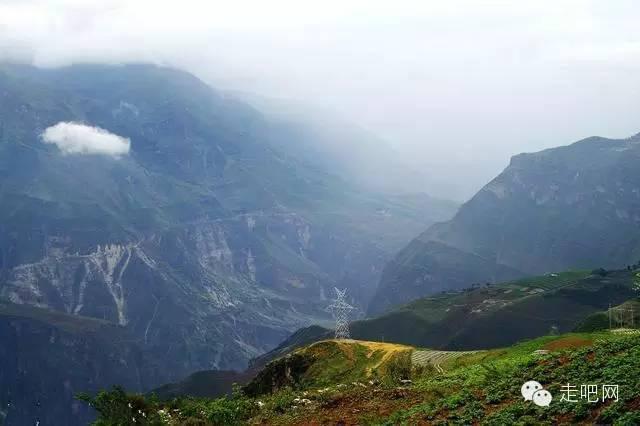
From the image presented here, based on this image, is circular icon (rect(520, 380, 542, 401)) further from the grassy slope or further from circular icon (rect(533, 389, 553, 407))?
the grassy slope

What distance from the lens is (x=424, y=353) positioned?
10125cm

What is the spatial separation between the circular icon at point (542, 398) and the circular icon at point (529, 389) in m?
0.35

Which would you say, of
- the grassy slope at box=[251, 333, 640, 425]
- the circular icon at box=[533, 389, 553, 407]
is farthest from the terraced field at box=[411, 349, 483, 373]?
the circular icon at box=[533, 389, 553, 407]

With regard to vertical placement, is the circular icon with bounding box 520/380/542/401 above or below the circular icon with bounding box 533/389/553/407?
below

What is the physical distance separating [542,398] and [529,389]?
96.2 inches

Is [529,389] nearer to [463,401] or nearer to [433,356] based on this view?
[463,401]

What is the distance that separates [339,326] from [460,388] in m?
75.7

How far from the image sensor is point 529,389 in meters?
38.5

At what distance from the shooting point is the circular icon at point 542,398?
35256 millimetres

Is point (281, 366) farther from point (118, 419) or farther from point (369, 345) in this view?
point (118, 419)

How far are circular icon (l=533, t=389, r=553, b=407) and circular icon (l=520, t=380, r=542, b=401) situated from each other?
346 mm

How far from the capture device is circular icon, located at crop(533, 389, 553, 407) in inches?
1388

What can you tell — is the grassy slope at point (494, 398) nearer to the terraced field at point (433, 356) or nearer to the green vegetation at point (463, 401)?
the green vegetation at point (463, 401)

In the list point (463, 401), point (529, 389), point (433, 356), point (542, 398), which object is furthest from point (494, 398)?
point (433, 356)
